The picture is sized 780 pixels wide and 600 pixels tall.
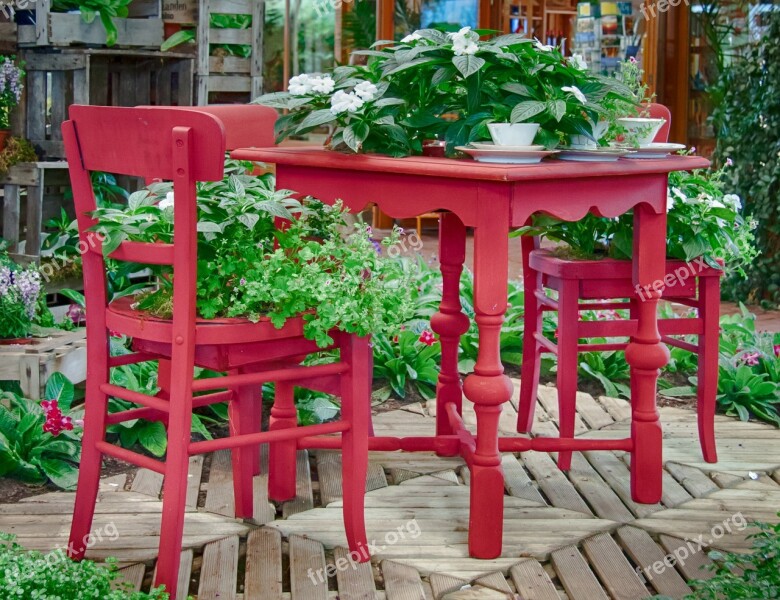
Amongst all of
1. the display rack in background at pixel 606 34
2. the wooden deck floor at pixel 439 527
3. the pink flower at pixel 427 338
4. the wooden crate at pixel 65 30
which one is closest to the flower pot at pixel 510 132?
the wooden deck floor at pixel 439 527

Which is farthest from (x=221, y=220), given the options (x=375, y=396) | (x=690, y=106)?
(x=690, y=106)

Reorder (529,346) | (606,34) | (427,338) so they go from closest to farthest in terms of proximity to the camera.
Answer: (529,346)
(427,338)
(606,34)

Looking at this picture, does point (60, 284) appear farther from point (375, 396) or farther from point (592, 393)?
point (592, 393)

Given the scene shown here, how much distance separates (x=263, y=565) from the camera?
269 cm

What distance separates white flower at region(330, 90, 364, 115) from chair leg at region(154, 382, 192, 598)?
2.40 feet

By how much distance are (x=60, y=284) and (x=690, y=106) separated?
486 centimetres

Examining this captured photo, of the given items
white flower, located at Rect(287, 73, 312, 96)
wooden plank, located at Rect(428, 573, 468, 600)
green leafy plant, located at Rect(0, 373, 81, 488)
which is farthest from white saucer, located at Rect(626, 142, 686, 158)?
green leafy plant, located at Rect(0, 373, 81, 488)

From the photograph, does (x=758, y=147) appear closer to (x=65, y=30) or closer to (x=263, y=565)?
(x=65, y=30)

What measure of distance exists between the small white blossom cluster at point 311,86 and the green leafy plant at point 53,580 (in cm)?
126

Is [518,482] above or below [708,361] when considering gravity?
below

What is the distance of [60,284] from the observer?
475 centimetres

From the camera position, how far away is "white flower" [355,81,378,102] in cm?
270

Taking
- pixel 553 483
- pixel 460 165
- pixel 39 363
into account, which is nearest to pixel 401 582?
pixel 553 483

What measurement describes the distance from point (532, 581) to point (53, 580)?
1086 millimetres
